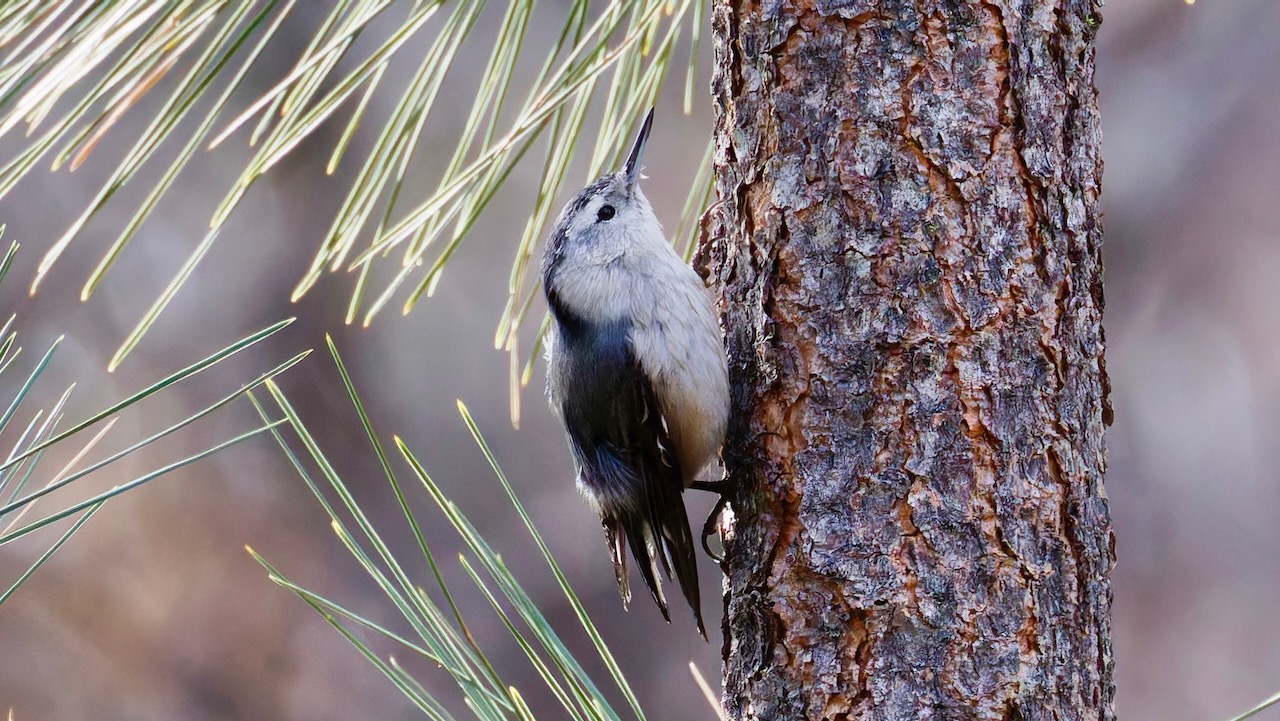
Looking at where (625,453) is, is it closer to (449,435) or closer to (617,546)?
(617,546)

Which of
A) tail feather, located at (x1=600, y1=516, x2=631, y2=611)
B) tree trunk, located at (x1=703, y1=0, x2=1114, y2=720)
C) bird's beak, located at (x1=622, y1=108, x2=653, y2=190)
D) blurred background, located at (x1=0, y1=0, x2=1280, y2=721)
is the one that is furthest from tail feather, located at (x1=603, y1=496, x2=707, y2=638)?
blurred background, located at (x1=0, y1=0, x2=1280, y2=721)

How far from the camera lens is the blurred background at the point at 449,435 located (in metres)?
5.44

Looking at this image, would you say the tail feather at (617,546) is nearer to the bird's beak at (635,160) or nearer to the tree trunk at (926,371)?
the tree trunk at (926,371)

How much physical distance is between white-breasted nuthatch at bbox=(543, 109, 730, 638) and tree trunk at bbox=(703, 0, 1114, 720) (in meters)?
0.32

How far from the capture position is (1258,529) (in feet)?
17.7

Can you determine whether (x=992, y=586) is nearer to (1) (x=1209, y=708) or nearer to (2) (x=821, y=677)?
(2) (x=821, y=677)

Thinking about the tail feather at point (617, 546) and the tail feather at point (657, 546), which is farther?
the tail feather at point (617, 546)

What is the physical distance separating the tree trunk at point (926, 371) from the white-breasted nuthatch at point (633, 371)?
32cm

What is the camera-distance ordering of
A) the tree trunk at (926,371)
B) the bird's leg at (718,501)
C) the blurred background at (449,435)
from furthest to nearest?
the blurred background at (449,435)
the bird's leg at (718,501)
the tree trunk at (926,371)

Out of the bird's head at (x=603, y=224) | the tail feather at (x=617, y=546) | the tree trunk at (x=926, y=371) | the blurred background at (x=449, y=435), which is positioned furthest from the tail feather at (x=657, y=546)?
the blurred background at (x=449, y=435)

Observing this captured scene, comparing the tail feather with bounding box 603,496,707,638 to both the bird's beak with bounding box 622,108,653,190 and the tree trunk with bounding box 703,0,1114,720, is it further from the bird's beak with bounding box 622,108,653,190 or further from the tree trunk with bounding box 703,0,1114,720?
the bird's beak with bounding box 622,108,653,190

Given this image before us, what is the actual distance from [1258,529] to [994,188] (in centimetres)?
465

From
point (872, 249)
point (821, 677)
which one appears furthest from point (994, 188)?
point (821, 677)

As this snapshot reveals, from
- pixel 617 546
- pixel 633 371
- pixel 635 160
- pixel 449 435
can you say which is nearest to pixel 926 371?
pixel 633 371
